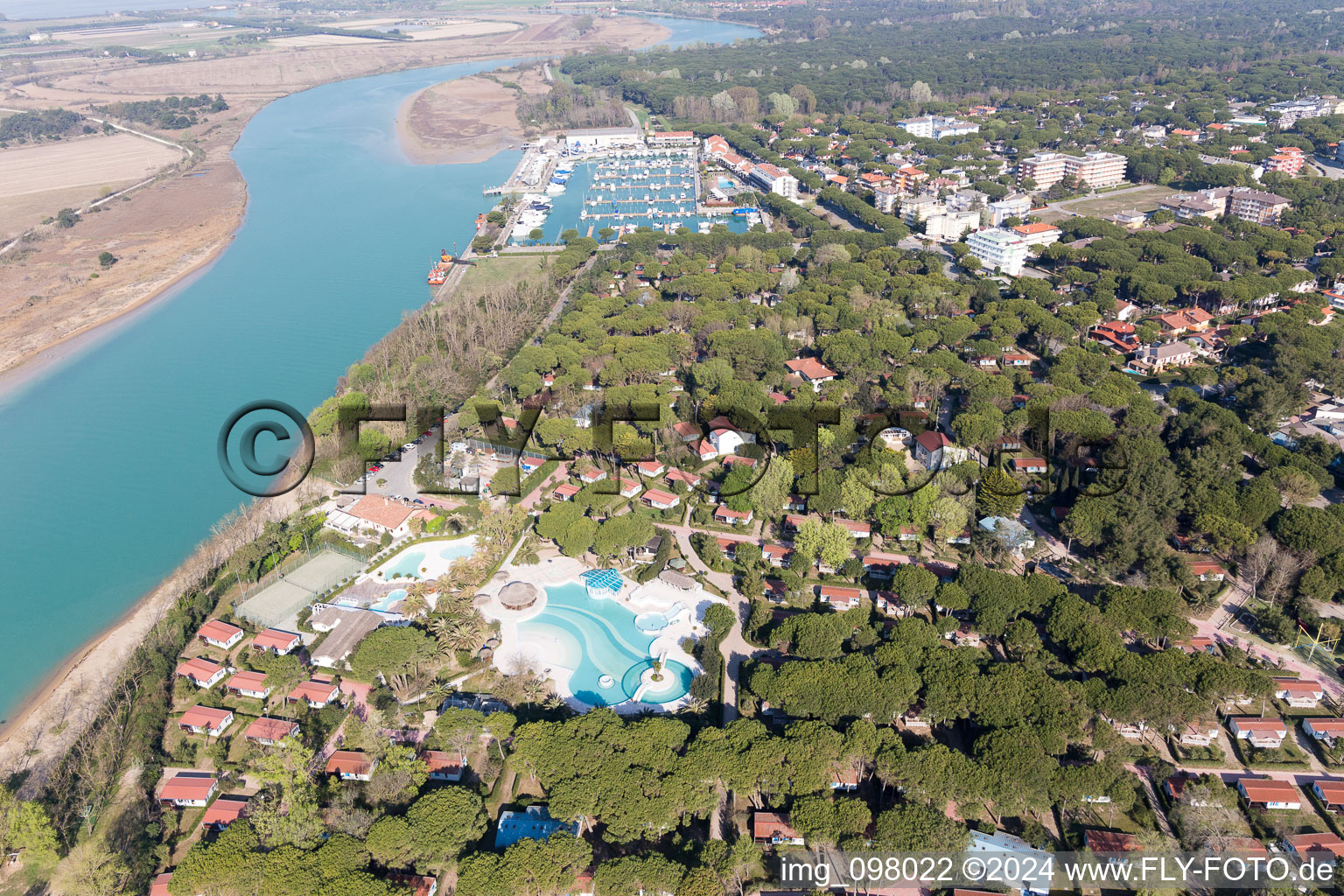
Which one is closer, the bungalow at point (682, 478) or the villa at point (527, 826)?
the villa at point (527, 826)

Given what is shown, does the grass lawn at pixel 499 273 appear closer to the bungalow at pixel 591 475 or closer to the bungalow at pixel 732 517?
the bungalow at pixel 591 475

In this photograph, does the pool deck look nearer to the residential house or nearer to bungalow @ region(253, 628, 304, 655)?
the residential house

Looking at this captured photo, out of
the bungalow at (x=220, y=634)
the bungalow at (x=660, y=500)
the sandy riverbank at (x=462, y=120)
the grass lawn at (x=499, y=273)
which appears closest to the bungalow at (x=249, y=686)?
the bungalow at (x=220, y=634)

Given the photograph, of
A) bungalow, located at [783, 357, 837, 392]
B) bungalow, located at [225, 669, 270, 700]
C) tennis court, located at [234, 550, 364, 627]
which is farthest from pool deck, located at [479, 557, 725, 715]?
bungalow, located at [783, 357, 837, 392]

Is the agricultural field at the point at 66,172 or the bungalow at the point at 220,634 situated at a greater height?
the agricultural field at the point at 66,172

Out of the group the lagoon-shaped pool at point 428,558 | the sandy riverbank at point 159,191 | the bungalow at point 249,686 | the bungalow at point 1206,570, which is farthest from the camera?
the sandy riverbank at point 159,191

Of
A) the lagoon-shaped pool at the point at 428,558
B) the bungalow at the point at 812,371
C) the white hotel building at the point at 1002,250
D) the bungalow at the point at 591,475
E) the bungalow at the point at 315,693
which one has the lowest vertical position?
the bungalow at the point at 315,693

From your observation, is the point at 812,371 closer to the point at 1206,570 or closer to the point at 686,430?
the point at 686,430
